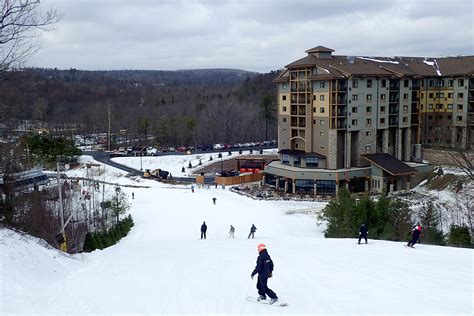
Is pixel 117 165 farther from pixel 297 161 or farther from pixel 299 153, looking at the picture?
pixel 299 153

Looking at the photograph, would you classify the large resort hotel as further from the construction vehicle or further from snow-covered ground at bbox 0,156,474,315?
snow-covered ground at bbox 0,156,474,315

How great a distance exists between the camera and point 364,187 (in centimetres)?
4869

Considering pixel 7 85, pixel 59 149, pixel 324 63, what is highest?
pixel 324 63

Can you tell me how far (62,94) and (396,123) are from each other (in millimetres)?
109634

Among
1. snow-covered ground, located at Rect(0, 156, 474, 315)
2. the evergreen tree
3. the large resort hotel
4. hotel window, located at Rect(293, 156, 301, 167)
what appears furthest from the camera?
hotel window, located at Rect(293, 156, 301, 167)

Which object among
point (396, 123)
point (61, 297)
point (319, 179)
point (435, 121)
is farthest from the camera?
point (435, 121)

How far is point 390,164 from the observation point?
4769 cm

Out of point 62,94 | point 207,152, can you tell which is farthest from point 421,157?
point 62,94

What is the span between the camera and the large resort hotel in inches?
1865

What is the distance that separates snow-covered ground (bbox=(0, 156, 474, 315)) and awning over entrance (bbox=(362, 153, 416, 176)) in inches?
1073

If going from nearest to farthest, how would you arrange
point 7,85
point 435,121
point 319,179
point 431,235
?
point 7,85, point 431,235, point 319,179, point 435,121

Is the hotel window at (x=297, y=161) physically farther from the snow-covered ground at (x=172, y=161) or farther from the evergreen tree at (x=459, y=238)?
the evergreen tree at (x=459, y=238)

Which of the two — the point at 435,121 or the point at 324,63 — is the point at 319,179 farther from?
the point at 435,121

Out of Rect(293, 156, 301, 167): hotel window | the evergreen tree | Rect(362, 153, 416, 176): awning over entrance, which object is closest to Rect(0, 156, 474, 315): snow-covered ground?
the evergreen tree
